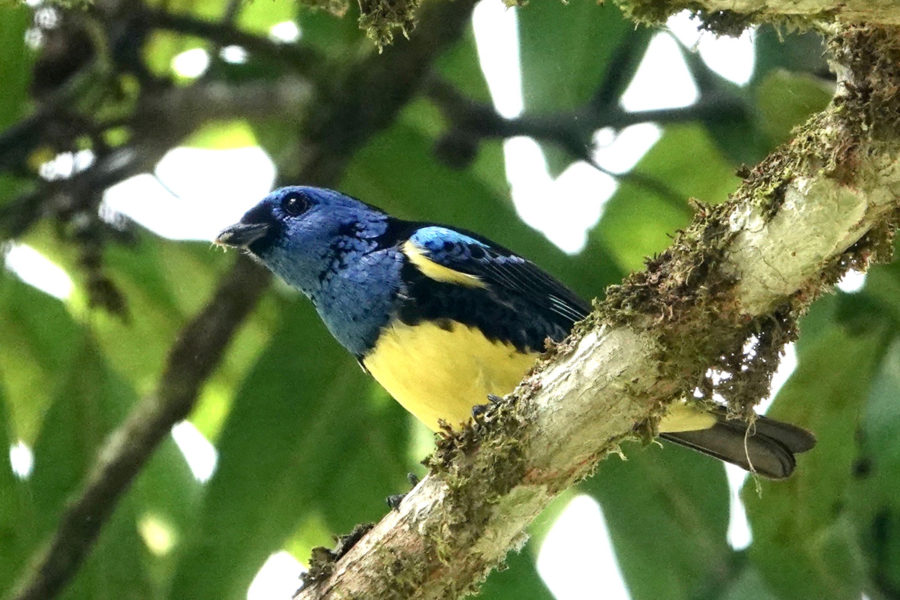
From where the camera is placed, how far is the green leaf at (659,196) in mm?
4824

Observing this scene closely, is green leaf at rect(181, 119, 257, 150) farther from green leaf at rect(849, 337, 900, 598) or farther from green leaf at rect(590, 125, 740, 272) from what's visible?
green leaf at rect(849, 337, 900, 598)

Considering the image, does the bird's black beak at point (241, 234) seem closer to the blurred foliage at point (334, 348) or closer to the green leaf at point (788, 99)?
the blurred foliage at point (334, 348)

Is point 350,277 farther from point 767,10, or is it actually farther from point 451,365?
point 767,10

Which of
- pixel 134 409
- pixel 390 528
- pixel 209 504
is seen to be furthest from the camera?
pixel 134 409

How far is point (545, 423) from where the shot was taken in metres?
2.50

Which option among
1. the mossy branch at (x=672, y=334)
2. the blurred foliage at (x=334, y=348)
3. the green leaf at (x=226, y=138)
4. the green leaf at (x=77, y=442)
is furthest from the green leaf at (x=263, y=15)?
the mossy branch at (x=672, y=334)

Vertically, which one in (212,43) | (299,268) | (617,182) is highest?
(212,43)

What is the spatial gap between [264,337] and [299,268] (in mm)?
1468

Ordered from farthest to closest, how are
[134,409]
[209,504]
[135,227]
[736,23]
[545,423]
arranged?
[135,227] < [134,409] < [209,504] < [545,423] < [736,23]

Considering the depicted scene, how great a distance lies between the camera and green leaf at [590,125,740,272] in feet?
15.8

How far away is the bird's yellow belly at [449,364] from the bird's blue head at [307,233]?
46 centimetres

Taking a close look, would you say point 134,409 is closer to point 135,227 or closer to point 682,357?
point 135,227

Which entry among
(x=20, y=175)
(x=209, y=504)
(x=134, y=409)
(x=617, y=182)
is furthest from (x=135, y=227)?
(x=617, y=182)

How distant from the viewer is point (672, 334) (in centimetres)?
238
